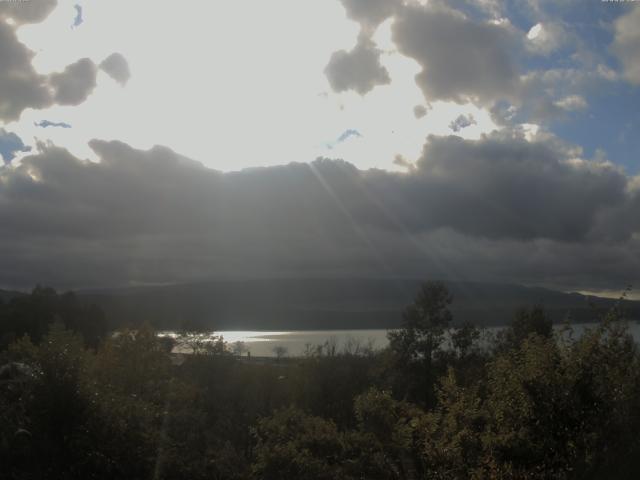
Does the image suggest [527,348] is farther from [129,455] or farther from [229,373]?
[229,373]

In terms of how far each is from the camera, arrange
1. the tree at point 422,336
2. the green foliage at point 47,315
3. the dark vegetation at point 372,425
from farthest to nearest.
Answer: the green foliage at point 47,315 < the tree at point 422,336 < the dark vegetation at point 372,425

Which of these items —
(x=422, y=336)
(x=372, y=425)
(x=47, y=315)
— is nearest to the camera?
(x=372, y=425)

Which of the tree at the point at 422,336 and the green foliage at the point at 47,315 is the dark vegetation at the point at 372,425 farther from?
Result: the green foliage at the point at 47,315

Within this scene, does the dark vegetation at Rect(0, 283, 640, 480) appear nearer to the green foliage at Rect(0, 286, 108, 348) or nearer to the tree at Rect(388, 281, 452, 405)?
the tree at Rect(388, 281, 452, 405)

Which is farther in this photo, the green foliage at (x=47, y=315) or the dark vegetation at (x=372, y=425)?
the green foliage at (x=47, y=315)

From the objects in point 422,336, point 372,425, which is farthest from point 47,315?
point 372,425

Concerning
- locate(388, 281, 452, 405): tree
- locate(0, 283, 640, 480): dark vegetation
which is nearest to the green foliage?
locate(388, 281, 452, 405): tree

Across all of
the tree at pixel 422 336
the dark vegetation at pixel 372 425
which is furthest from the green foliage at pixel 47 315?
the dark vegetation at pixel 372 425

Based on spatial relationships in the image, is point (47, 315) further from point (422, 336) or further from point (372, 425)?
point (372, 425)

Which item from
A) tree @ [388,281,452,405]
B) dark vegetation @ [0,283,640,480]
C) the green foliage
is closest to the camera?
dark vegetation @ [0,283,640,480]

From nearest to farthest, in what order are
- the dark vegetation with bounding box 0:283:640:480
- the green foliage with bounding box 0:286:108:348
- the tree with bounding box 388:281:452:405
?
the dark vegetation with bounding box 0:283:640:480
the tree with bounding box 388:281:452:405
the green foliage with bounding box 0:286:108:348

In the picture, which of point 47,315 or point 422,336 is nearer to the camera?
point 422,336

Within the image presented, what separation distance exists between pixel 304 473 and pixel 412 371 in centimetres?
A: 2971

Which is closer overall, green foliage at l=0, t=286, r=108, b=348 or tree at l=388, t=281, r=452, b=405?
tree at l=388, t=281, r=452, b=405
